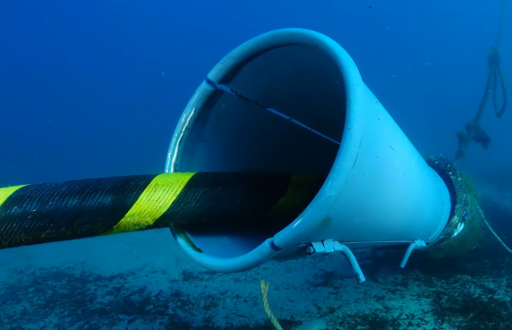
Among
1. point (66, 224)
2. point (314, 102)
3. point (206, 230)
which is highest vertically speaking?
point (314, 102)

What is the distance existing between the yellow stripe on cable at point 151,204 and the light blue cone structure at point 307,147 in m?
0.24

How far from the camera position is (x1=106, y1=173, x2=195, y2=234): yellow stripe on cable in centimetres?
144

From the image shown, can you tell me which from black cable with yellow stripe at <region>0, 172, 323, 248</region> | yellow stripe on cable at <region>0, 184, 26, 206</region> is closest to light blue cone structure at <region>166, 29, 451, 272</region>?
black cable with yellow stripe at <region>0, 172, 323, 248</region>

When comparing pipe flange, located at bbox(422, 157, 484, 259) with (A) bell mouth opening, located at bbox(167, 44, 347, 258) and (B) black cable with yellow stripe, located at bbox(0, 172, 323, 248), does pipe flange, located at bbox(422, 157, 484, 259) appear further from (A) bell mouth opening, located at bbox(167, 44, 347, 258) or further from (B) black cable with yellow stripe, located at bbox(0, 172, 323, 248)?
(B) black cable with yellow stripe, located at bbox(0, 172, 323, 248)

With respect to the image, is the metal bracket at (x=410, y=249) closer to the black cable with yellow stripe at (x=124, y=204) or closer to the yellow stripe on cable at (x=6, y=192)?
the black cable with yellow stripe at (x=124, y=204)

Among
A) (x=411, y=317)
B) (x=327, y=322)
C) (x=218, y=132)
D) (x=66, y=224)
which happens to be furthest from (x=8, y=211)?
(x=411, y=317)

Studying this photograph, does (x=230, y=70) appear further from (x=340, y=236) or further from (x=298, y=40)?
(x=340, y=236)

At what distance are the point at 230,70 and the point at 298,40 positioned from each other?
0.39m

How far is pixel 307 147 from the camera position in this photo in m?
2.34

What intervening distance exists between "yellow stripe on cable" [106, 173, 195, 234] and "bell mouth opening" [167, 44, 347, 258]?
234 millimetres

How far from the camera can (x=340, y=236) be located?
141 cm

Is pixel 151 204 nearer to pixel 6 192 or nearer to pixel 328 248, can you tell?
pixel 6 192

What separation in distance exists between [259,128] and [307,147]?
386 millimetres

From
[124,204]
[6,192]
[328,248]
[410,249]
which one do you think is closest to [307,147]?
[410,249]
